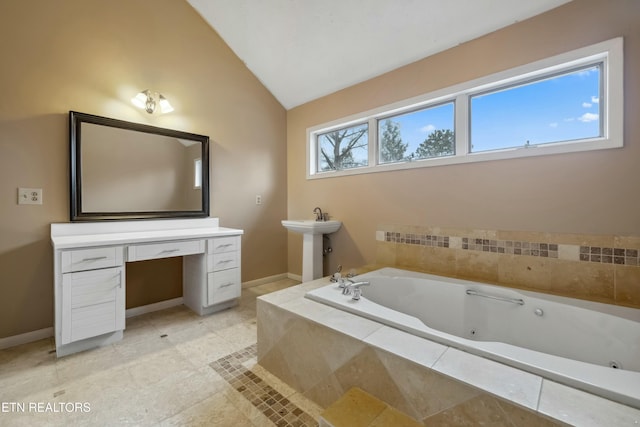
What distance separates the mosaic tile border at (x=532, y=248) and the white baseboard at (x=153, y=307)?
2.27 meters

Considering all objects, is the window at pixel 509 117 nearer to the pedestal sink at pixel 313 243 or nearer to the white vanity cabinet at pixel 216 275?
the pedestal sink at pixel 313 243

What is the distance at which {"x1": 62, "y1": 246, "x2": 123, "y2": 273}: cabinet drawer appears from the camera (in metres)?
1.74

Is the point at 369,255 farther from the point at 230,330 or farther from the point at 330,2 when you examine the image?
the point at 330,2

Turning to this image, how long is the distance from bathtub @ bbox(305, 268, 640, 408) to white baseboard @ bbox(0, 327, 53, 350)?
→ 2.07 meters

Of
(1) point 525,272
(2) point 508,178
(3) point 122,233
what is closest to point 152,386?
(3) point 122,233

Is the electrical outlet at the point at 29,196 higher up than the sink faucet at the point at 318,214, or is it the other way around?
the electrical outlet at the point at 29,196

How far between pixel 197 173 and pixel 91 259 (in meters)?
1.25

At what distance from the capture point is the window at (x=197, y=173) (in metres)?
2.79

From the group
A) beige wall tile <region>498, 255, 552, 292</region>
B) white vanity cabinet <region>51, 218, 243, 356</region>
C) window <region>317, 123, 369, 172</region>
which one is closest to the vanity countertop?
white vanity cabinet <region>51, 218, 243, 356</region>

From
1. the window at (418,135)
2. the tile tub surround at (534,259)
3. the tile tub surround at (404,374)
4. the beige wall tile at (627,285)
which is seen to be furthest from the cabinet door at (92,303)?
the beige wall tile at (627,285)

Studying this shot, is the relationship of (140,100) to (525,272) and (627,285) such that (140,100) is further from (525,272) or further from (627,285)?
(627,285)

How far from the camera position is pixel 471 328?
1.76m

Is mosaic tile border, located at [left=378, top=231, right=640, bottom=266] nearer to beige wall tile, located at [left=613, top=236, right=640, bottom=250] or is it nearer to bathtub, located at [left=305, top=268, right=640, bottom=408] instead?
beige wall tile, located at [left=613, top=236, right=640, bottom=250]

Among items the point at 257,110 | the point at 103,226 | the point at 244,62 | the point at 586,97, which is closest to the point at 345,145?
the point at 257,110
